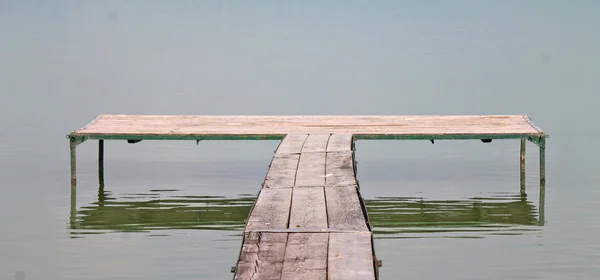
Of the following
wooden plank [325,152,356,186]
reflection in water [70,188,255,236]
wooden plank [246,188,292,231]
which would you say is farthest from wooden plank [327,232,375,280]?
reflection in water [70,188,255,236]

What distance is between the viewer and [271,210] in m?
12.0

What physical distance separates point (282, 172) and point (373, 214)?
117 inches

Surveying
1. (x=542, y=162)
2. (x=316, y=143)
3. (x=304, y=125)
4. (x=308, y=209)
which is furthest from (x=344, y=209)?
(x=304, y=125)

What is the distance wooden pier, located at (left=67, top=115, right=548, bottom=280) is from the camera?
995 cm

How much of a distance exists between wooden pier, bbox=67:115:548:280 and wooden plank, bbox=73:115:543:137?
0.05ft

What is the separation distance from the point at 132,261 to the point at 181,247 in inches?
37.7

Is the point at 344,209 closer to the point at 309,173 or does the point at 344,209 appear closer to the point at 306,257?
the point at 306,257

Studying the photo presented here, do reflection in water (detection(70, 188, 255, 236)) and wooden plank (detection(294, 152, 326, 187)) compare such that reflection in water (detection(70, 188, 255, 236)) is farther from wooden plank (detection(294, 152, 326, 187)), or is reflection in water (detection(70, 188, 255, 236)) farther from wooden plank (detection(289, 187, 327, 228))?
wooden plank (detection(289, 187, 327, 228))

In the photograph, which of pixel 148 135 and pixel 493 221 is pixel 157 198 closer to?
pixel 148 135

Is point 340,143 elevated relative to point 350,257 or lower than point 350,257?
elevated

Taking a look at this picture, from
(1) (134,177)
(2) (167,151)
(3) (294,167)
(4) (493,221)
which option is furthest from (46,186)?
(4) (493,221)

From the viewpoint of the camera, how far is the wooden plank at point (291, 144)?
17.1 meters

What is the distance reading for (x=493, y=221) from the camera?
17.0m

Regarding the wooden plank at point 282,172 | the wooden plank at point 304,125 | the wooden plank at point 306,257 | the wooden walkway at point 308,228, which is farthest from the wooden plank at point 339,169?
the wooden plank at point 306,257
